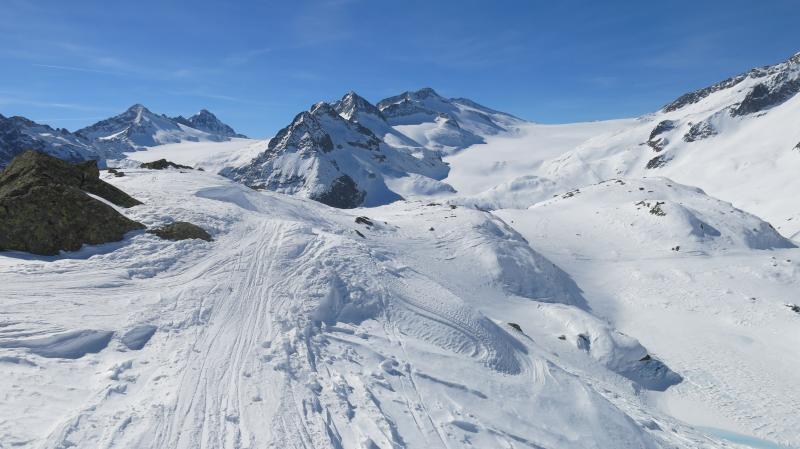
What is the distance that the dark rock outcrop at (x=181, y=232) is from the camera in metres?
16.7

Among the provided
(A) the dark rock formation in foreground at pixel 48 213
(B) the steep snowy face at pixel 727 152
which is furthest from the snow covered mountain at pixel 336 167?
(A) the dark rock formation in foreground at pixel 48 213

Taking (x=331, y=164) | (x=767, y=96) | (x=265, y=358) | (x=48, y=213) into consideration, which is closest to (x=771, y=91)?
(x=767, y=96)

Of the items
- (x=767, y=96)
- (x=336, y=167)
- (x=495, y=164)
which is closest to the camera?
A: (x=767, y=96)

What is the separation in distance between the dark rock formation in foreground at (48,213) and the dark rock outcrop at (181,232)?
785 mm

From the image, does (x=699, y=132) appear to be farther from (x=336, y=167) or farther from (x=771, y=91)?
(x=336, y=167)

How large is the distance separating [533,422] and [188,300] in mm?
9842

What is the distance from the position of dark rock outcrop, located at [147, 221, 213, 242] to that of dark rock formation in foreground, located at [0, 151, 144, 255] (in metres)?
0.78

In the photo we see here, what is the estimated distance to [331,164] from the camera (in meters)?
137

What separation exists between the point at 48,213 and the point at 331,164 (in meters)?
124

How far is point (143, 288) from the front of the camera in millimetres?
12867

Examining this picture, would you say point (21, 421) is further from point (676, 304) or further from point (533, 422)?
point (676, 304)

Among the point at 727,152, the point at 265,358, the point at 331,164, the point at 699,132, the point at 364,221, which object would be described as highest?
the point at 699,132

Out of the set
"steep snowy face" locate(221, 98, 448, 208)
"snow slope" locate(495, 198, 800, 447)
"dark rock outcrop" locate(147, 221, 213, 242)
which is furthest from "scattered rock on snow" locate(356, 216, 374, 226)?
"steep snowy face" locate(221, 98, 448, 208)

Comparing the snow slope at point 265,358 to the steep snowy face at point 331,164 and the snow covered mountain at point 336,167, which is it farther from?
the snow covered mountain at point 336,167
